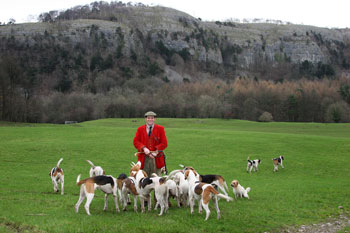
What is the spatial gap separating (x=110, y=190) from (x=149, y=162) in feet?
6.60

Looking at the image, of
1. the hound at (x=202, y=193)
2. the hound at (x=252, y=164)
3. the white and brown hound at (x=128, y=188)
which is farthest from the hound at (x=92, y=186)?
the hound at (x=252, y=164)

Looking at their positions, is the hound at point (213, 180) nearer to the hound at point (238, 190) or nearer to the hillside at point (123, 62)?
the hound at point (238, 190)

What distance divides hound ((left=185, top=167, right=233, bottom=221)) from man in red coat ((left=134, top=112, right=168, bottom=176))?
4.94ft

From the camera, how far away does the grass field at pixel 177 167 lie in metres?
8.66

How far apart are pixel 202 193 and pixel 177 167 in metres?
12.2

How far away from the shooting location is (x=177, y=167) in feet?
70.6

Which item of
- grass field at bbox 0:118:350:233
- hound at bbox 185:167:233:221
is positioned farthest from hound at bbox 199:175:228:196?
hound at bbox 185:167:233:221

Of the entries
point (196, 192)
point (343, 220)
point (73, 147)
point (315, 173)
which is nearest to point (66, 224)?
point (196, 192)

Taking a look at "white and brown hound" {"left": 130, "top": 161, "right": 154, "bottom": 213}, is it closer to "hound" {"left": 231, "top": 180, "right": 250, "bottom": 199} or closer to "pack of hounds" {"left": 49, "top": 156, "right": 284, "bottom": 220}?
"pack of hounds" {"left": 49, "top": 156, "right": 284, "bottom": 220}

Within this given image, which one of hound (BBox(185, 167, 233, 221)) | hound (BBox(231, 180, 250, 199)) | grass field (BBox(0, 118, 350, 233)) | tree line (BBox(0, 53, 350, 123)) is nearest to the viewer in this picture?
grass field (BBox(0, 118, 350, 233))

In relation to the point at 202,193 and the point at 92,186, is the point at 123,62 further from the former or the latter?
the point at 202,193

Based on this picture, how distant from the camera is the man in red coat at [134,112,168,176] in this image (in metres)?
11.2

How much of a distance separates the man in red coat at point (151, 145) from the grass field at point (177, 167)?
1.94 metres

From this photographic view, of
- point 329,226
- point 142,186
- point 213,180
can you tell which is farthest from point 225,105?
point 142,186
